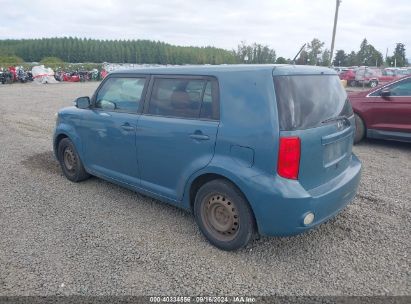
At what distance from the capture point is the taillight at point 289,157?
2744 mm

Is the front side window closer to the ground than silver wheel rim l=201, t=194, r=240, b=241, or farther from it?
farther from it

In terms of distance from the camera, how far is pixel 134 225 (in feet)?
12.4

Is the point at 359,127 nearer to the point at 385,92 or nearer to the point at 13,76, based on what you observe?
the point at 385,92

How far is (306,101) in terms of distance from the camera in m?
2.98

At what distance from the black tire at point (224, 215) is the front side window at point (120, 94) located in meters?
1.37

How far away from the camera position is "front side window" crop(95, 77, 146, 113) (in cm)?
396

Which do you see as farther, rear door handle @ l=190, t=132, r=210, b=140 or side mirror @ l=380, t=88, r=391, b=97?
side mirror @ l=380, t=88, r=391, b=97

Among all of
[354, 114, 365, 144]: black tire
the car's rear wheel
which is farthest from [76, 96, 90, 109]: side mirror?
the car's rear wheel

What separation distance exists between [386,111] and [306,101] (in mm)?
4842

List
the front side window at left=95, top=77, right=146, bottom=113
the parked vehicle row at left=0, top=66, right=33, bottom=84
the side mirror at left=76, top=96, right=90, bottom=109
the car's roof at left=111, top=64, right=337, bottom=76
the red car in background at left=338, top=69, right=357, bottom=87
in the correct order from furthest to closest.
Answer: the parked vehicle row at left=0, top=66, right=33, bottom=84 < the red car in background at left=338, top=69, right=357, bottom=87 < the side mirror at left=76, top=96, right=90, bottom=109 < the front side window at left=95, top=77, right=146, bottom=113 < the car's roof at left=111, top=64, right=337, bottom=76

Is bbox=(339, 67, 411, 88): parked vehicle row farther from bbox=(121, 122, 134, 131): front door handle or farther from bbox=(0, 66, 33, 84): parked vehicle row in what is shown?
bbox=(0, 66, 33, 84): parked vehicle row

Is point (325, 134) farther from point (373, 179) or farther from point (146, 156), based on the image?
point (373, 179)

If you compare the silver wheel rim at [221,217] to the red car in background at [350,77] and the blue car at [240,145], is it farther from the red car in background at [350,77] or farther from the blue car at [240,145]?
the red car in background at [350,77]

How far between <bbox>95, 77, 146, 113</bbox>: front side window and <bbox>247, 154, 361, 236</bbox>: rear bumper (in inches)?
71.9
